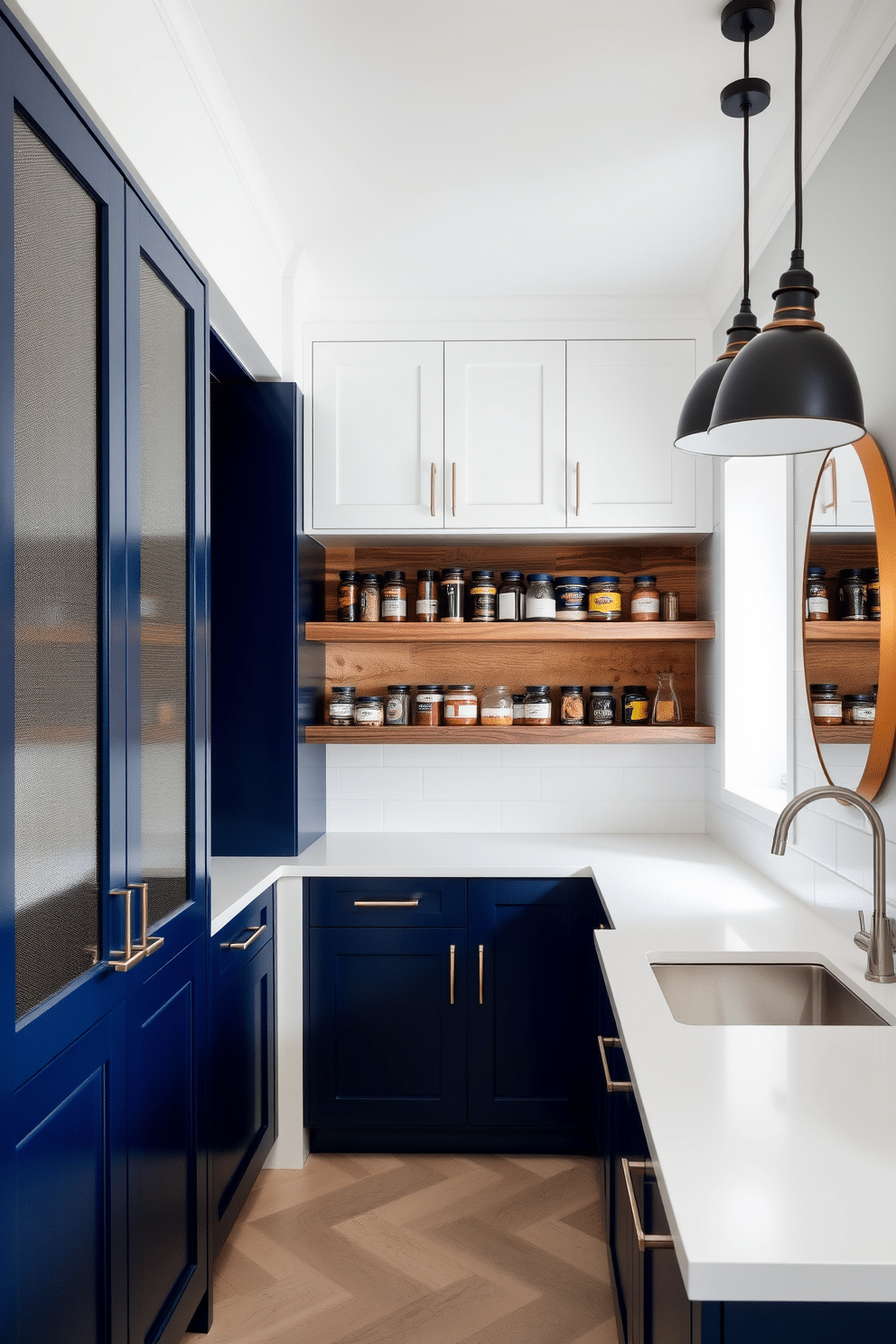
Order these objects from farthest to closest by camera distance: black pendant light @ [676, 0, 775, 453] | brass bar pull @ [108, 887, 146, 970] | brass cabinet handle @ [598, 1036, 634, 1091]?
black pendant light @ [676, 0, 775, 453] → brass cabinet handle @ [598, 1036, 634, 1091] → brass bar pull @ [108, 887, 146, 970]

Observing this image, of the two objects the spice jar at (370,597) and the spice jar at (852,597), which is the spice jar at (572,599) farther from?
the spice jar at (852,597)

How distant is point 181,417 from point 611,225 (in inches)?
55.4

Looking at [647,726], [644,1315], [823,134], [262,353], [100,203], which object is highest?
[823,134]

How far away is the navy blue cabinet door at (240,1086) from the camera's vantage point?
6.98 ft

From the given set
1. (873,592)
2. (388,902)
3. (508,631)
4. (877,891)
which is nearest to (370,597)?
(508,631)

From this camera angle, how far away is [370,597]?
3.18 m

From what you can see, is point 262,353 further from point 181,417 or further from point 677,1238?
point 677,1238

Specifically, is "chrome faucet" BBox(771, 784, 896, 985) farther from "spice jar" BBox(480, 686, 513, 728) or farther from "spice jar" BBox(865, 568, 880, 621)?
"spice jar" BBox(480, 686, 513, 728)

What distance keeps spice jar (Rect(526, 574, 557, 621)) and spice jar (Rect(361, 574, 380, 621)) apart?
52cm

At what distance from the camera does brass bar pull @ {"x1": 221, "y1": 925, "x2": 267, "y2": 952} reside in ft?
7.35

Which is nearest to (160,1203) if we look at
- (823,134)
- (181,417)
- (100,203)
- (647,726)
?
(181,417)

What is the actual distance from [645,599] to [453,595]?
25.4 inches

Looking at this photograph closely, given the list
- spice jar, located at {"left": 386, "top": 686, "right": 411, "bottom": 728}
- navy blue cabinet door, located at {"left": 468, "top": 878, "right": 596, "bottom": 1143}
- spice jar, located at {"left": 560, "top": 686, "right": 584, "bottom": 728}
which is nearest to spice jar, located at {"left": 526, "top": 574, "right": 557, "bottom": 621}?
spice jar, located at {"left": 560, "top": 686, "right": 584, "bottom": 728}

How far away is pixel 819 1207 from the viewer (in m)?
0.92
